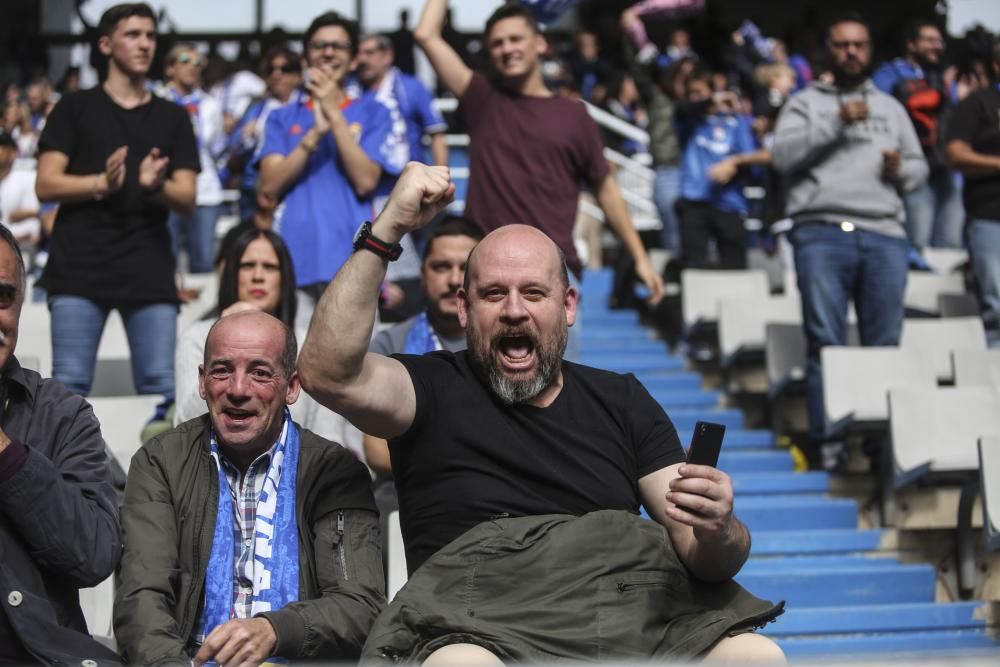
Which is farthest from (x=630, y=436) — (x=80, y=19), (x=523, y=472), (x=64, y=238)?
(x=80, y=19)

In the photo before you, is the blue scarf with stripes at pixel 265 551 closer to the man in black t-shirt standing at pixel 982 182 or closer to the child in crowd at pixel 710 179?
the man in black t-shirt standing at pixel 982 182

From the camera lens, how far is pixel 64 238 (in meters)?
4.67

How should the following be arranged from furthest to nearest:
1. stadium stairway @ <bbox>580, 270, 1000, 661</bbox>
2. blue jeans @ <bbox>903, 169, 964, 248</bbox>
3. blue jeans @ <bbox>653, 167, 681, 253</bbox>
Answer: blue jeans @ <bbox>653, 167, 681, 253</bbox> → blue jeans @ <bbox>903, 169, 964, 248</bbox> → stadium stairway @ <bbox>580, 270, 1000, 661</bbox>

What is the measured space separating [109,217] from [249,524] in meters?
2.05

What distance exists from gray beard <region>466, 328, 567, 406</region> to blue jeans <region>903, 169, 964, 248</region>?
5460 mm

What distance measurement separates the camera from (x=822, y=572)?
4.67 metres

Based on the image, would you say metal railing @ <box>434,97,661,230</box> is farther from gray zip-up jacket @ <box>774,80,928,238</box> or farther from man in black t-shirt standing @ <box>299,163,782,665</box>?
man in black t-shirt standing @ <box>299,163,782,665</box>

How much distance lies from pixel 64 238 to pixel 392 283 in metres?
1.33

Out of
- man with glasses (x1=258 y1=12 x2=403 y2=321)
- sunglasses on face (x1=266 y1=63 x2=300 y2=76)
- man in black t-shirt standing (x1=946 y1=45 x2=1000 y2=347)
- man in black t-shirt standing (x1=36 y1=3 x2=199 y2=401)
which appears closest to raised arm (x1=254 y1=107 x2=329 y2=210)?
man with glasses (x1=258 y1=12 x2=403 y2=321)

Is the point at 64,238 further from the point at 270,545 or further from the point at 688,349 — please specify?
the point at 688,349

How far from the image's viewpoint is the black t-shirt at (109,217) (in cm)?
462

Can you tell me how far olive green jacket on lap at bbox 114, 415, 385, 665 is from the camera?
8.87ft

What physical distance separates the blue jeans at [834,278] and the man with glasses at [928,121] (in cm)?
208

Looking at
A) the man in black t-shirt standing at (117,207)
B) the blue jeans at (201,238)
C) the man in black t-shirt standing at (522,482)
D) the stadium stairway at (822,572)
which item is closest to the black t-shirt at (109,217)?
the man in black t-shirt standing at (117,207)
